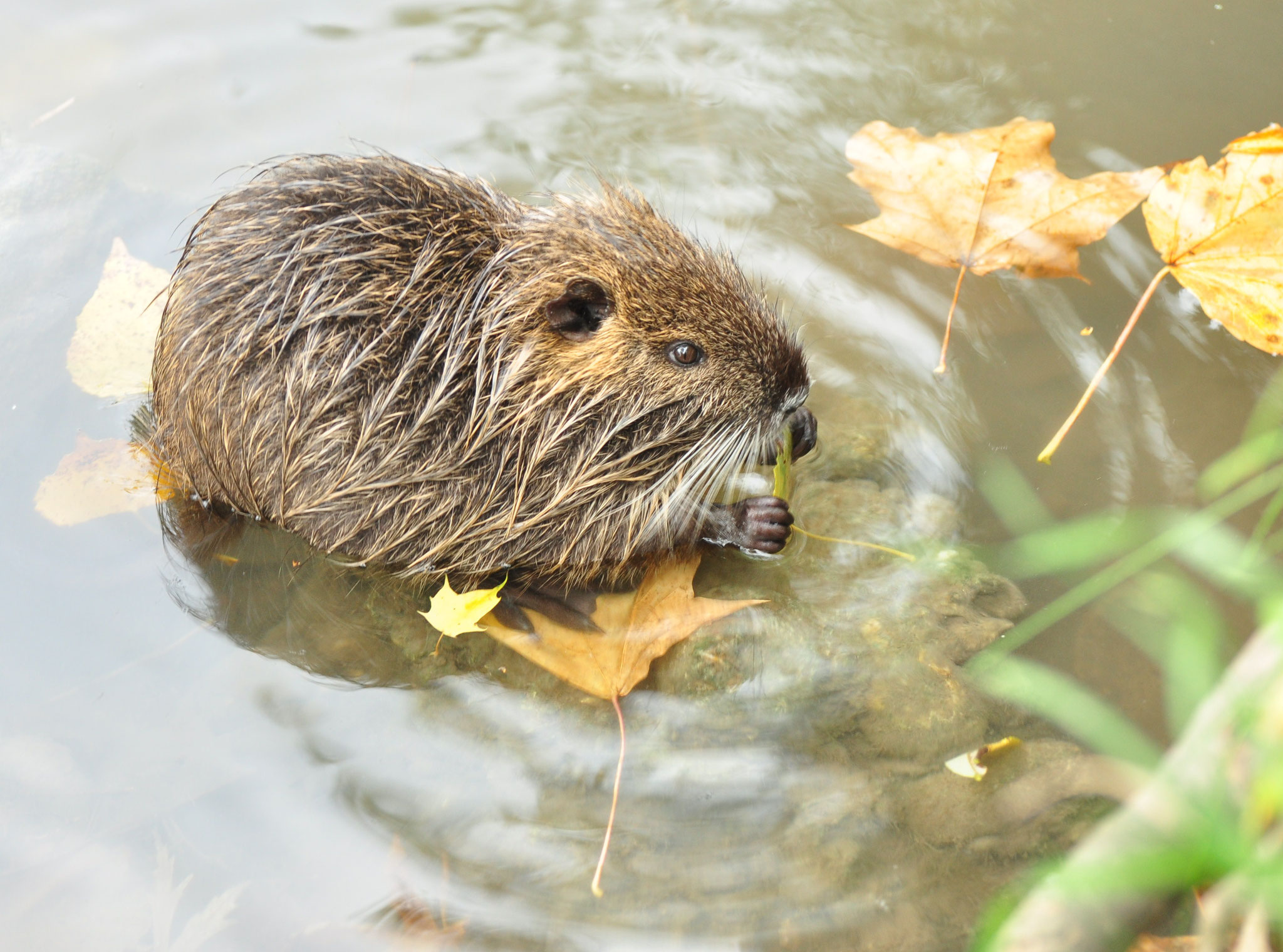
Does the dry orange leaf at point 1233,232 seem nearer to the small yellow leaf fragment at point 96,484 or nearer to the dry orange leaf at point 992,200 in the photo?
the dry orange leaf at point 992,200

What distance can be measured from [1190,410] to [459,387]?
2090mm

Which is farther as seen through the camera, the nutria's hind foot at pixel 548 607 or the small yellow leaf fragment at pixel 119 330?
the small yellow leaf fragment at pixel 119 330

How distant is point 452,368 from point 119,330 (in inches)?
62.4

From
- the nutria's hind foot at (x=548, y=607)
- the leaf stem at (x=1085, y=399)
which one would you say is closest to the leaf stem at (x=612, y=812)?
the nutria's hind foot at (x=548, y=607)

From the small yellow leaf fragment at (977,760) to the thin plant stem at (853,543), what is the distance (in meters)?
0.54

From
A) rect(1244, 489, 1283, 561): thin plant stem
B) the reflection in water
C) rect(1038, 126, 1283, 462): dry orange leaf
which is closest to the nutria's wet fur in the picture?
the reflection in water

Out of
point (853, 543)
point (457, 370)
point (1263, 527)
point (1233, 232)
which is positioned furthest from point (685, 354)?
point (1263, 527)

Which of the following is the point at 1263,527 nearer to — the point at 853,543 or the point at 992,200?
the point at 853,543

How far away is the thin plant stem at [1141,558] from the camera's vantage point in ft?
8.01

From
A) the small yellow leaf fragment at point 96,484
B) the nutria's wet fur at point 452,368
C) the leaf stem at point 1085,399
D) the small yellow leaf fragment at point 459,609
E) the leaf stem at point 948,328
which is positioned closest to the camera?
the nutria's wet fur at point 452,368

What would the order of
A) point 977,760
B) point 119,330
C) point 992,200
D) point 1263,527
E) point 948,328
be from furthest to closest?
point 119,330 < point 948,328 < point 992,200 < point 1263,527 < point 977,760

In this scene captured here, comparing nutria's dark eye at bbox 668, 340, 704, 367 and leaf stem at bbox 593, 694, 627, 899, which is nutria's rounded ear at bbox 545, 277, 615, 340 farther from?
leaf stem at bbox 593, 694, 627, 899

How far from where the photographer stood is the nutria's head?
7.72 ft

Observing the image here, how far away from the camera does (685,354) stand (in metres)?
2.40
